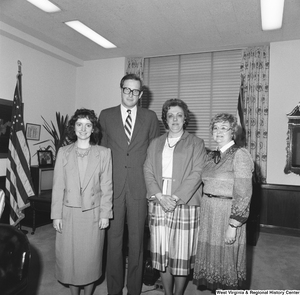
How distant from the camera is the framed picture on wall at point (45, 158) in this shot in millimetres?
4910

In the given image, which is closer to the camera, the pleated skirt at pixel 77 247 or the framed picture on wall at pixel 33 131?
the pleated skirt at pixel 77 247

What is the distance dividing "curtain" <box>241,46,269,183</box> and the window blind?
28 cm

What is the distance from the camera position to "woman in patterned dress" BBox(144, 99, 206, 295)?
2.01 metres

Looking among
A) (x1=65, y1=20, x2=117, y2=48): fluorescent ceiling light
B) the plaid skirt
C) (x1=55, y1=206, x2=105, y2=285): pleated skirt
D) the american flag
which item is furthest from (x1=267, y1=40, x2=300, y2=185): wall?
the american flag

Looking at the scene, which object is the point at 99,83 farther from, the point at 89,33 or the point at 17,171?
the point at 17,171

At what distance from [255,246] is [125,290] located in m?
2.24

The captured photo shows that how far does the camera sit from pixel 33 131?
4977 mm

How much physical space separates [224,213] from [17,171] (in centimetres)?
328

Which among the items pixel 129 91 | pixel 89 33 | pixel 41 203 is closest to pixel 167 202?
pixel 129 91

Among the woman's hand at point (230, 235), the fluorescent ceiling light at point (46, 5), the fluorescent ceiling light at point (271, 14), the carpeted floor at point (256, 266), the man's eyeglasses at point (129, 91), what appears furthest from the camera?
the fluorescent ceiling light at point (46, 5)

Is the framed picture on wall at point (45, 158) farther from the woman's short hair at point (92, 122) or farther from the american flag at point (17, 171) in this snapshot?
the woman's short hair at point (92, 122)

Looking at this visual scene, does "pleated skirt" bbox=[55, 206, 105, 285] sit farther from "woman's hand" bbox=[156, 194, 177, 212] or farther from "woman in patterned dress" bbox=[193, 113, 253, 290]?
"woman in patterned dress" bbox=[193, 113, 253, 290]

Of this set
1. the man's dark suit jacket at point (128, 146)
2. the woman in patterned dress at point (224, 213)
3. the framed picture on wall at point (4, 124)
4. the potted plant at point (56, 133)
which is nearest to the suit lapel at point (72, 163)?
the man's dark suit jacket at point (128, 146)

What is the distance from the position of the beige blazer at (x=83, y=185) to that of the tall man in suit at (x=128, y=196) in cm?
14
